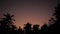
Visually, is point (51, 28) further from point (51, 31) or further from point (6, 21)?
point (6, 21)

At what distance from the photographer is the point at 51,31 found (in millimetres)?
42031

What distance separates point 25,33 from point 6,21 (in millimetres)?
14897

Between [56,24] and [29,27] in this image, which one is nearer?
[56,24]

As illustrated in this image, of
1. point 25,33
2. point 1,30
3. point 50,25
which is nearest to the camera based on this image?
point 50,25

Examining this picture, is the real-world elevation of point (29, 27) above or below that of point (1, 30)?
above

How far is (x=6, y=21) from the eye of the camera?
52.1 m

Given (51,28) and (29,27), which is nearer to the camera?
(51,28)

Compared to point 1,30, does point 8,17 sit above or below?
above

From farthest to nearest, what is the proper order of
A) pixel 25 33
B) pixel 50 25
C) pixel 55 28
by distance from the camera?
1. pixel 25 33
2. pixel 50 25
3. pixel 55 28

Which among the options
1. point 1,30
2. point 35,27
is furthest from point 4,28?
point 35,27

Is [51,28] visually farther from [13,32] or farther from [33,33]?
[33,33]

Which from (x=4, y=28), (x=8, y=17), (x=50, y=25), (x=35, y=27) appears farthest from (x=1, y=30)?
(x=35, y=27)

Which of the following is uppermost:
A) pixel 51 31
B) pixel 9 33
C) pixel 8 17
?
pixel 8 17

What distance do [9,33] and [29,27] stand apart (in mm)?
17798
